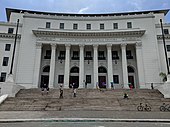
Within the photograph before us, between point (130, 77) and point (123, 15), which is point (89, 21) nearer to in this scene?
point (123, 15)

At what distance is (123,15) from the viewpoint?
40469mm

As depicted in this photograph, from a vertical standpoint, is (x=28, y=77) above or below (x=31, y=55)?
below

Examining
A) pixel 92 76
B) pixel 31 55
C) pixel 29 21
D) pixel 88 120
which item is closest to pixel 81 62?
pixel 92 76

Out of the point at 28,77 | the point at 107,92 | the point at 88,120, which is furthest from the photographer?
the point at 28,77

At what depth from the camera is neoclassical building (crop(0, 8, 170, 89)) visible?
3441cm

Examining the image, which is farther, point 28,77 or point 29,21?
point 29,21

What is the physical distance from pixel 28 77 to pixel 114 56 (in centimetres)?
2056

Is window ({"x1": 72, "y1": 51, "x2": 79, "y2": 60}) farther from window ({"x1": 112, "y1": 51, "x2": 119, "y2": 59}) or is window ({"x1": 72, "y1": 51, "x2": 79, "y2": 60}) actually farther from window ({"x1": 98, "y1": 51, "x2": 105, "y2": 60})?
window ({"x1": 112, "y1": 51, "x2": 119, "y2": 59})

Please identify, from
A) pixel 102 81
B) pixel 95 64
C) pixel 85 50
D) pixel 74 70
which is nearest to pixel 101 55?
pixel 85 50

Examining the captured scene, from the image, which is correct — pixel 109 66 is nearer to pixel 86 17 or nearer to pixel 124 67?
pixel 124 67

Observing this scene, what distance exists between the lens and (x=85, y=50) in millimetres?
39281

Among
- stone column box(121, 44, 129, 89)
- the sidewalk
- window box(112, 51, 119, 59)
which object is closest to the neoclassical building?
stone column box(121, 44, 129, 89)

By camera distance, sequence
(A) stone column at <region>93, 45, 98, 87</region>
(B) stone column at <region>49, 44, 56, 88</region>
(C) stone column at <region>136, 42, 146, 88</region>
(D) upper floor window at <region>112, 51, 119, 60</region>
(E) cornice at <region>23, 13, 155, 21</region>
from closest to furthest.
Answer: (C) stone column at <region>136, 42, 146, 88</region>, (B) stone column at <region>49, 44, 56, 88</region>, (A) stone column at <region>93, 45, 98, 87</region>, (D) upper floor window at <region>112, 51, 119, 60</region>, (E) cornice at <region>23, 13, 155, 21</region>

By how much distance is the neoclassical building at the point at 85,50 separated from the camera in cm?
3441
